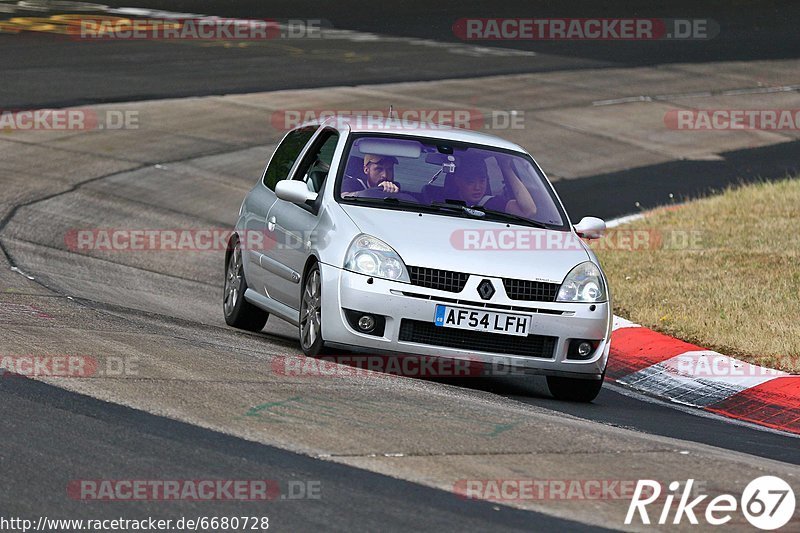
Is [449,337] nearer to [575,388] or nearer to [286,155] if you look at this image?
[575,388]

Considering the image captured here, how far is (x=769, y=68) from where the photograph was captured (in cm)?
2869

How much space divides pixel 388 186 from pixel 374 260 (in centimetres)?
96

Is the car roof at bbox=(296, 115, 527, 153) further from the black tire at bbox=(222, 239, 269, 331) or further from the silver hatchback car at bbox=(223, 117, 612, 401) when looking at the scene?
the black tire at bbox=(222, 239, 269, 331)

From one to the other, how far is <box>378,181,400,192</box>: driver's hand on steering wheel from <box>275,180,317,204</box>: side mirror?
427 mm

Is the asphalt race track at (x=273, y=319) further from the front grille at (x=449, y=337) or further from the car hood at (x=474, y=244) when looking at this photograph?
the car hood at (x=474, y=244)

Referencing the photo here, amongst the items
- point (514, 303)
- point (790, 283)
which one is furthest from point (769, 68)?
point (514, 303)

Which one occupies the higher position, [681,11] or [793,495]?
[681,11]

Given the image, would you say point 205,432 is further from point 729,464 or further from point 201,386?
point 729,464

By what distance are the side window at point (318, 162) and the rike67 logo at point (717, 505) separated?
4008 millimetres

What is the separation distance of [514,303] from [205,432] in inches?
99.8

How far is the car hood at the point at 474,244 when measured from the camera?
837 centimetres
